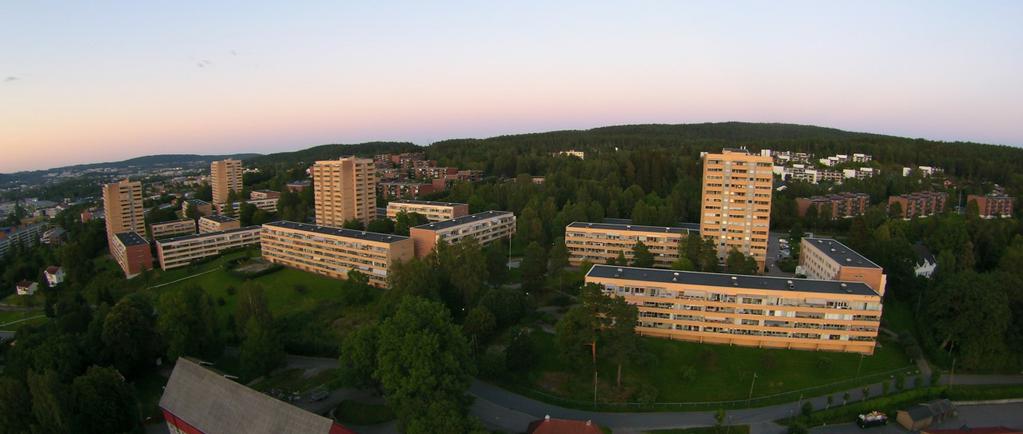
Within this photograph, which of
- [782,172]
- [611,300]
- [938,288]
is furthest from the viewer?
[782,172]

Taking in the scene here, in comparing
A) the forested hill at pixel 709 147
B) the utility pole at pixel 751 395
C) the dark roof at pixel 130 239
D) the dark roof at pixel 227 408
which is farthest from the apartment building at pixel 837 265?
the dark roof at pixel 130 239

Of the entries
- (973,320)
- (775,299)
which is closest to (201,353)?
(775,299)

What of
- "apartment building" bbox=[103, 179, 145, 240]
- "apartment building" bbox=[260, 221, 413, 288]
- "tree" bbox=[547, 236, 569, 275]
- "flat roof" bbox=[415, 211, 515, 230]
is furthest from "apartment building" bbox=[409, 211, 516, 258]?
"apartment building" bbox=[103, 179, 145, 240]

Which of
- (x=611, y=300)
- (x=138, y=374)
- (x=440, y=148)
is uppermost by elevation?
(x=440, y=148)

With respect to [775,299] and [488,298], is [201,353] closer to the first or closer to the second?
[488,298]

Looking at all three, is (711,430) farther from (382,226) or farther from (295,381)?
(382,226)

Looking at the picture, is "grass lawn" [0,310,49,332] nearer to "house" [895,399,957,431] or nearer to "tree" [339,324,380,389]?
"tree" [339,324,380,389]

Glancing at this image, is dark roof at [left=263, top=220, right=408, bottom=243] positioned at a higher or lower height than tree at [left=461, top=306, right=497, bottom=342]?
higher

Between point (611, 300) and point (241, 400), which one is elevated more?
point (611, 300)
